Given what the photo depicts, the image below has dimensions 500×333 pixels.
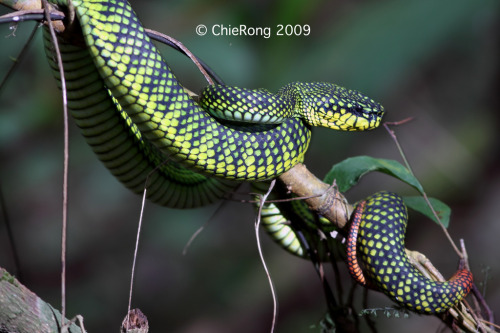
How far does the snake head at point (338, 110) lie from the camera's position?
1108mm

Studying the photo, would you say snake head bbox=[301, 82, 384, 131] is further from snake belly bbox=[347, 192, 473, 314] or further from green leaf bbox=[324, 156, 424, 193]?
snake belly bbox=[347, 192, 473, 314]

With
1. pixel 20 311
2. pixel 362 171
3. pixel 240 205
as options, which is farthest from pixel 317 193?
pixel 240 205

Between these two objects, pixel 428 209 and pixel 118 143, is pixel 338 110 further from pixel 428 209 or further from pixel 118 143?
pixel 118 143

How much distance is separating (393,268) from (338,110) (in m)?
0.35

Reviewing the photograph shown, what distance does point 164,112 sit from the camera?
35.6 inches

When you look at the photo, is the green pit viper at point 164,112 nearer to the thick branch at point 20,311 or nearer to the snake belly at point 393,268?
the snake belly at point 393,268

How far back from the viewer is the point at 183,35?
7.97 feet

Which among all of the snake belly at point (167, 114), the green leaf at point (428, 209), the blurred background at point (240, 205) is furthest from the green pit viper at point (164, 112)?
the blurred background at point (240, 205)

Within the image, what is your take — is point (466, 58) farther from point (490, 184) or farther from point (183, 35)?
point (183, 35)

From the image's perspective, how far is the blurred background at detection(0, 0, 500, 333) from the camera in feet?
7.98

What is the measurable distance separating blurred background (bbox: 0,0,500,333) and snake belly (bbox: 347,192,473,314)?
1366 millimetres

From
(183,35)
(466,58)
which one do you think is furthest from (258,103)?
(466,58)

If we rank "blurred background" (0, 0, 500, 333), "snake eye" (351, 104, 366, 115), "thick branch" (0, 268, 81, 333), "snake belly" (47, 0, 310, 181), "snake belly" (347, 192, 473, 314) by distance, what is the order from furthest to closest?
1. "blurred background" (0, 0, 500, 333)
2. "snake eye" (351, 104, 366, 115)
3. "snake belly" (347, 192, 473, 314)
4. "snake belly" (47, 0, 310, 181)
5. "thick branch" (0, 268, 81, 333)

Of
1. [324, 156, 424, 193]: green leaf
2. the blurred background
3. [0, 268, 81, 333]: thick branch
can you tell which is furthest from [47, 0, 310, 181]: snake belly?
the blurred background
